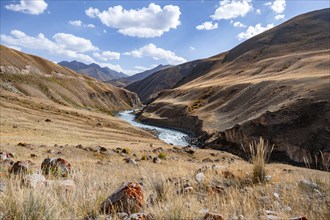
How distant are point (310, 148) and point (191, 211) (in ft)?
93.7

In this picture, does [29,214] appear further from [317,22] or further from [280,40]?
[317,22]

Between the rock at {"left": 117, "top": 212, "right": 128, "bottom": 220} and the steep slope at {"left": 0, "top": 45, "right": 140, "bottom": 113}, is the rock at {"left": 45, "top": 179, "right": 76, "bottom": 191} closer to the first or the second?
the rock at {"left": 117, "top": 212, "right": 128, "bottom": 220}

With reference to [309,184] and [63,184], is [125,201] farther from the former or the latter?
[309,184]

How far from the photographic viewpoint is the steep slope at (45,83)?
73438 mm

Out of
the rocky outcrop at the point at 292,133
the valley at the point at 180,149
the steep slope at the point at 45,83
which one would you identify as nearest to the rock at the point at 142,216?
the valley at the point at 180,149

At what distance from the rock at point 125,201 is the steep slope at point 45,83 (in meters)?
63.8

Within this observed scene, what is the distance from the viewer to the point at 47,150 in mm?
19031

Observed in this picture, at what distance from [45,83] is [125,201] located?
3510 inches

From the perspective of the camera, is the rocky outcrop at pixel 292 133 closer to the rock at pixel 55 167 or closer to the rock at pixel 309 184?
the rock at pixel 309 184

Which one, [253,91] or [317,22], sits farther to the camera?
[317,22]

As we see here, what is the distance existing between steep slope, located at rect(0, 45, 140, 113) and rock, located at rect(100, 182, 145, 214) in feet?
209

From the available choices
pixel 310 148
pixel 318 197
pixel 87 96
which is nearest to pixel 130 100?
pixel 87 96

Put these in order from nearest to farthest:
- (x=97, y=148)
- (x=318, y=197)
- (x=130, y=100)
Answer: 1. (x=318, y=197)
2. (x=97, y=148)
3. (x=130, y=100)

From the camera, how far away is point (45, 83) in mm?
87125
